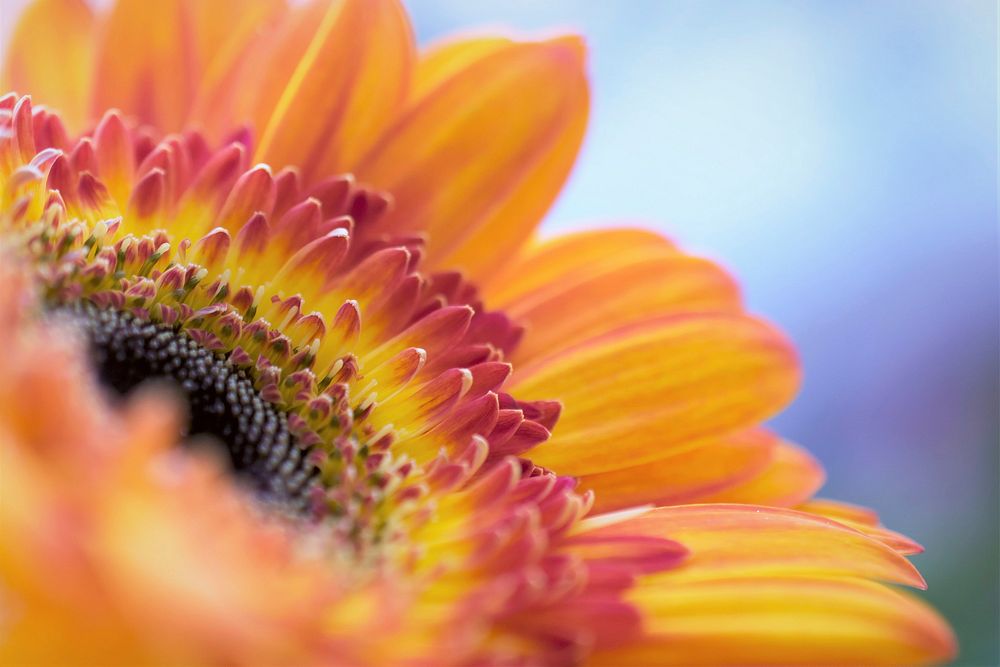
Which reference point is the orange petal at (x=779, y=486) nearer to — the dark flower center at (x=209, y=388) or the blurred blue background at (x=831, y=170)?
the dark flower center at (x=209, y=388)

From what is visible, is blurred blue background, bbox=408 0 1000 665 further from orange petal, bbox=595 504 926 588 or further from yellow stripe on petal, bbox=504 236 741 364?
orange petal, bbox=595 504 926 588

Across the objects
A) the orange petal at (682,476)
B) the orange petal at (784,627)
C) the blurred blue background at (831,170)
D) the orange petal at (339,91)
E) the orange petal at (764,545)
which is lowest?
the orange petal at (784,627)

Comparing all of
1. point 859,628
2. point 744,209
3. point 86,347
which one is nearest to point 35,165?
point 86,347

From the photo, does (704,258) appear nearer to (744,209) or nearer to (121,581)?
(121,581)

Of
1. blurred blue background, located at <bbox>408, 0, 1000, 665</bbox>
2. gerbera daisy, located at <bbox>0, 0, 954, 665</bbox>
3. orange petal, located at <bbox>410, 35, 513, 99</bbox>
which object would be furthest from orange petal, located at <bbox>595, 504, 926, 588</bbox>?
blurred blue background, located at <bbox>408, 0, 1000, 665</bbox>

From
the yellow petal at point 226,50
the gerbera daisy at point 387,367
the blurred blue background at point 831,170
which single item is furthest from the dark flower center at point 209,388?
the blurred blue background at point 831,170

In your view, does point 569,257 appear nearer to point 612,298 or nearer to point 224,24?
point 612,298

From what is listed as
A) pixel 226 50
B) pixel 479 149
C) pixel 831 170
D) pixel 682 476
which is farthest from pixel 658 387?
pixel 831 170
